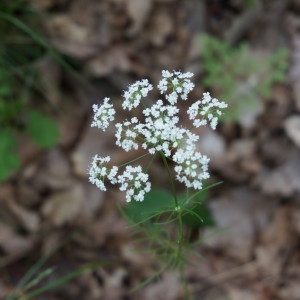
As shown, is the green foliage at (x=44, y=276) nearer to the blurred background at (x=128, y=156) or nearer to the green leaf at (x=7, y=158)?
the blurred background at (x=128, y=156)

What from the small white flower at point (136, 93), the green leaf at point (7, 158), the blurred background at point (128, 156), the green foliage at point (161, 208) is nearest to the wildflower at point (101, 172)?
the small white flower at point (136, 93)

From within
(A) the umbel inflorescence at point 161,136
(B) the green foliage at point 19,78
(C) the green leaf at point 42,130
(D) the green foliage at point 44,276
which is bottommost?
(A) the umbel inflorescence at point 161,136

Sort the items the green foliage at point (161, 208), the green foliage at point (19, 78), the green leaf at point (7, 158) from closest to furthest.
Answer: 1. the green foliage at point (161, 208)
2. the green leaf at point (7, 158)
3. the green foliage at point (19, 78)

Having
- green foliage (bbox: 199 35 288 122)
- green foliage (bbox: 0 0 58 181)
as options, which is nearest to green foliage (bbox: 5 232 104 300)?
green foliage (bbox: 0 0 58 181)

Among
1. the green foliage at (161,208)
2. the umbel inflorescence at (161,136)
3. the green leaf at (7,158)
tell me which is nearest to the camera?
the umbel inflorescence at (161,136)

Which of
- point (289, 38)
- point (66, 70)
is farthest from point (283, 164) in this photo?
point (66, 70)

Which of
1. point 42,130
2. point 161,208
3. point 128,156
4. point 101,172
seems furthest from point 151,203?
point 101,172

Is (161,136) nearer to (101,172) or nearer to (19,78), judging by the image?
(101,172)

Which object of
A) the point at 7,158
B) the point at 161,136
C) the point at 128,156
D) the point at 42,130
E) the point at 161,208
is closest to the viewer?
the point at 161,136
